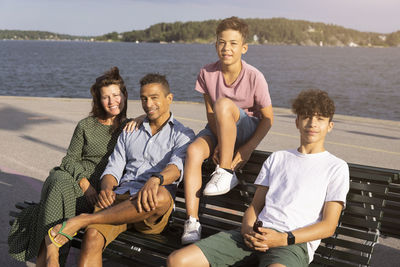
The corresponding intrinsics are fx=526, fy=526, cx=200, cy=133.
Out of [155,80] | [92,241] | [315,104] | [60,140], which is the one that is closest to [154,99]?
[155,80]

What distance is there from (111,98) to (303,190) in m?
1.95

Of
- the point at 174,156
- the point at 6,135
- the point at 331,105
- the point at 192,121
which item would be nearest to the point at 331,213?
the point at 331,105

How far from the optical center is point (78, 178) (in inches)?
171

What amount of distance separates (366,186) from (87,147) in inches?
91.9

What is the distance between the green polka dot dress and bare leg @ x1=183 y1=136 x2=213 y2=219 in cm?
90

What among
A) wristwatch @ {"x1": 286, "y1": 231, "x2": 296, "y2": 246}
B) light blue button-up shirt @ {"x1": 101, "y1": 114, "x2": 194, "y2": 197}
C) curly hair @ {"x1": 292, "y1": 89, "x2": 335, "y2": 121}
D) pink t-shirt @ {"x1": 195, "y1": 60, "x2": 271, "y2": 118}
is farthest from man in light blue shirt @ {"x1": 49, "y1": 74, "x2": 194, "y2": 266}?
curly hair @ {"x1": 292, "y1": 89, "x2": 335, "y2": 121}

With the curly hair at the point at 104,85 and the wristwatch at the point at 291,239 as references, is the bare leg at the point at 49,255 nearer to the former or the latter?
the curly hair at the point at 104,85

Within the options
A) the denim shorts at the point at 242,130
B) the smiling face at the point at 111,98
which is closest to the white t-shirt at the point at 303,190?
the denim shorts at the point at 242,130

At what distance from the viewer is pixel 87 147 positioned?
4543 millimetres

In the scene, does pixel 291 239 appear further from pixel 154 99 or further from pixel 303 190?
pixel 154 99

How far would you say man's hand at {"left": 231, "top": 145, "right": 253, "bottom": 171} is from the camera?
399 centimetres

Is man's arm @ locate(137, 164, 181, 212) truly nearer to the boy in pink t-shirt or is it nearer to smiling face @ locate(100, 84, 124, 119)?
the boy in pink t-shirt

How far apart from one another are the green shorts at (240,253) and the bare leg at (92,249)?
2.47 feet

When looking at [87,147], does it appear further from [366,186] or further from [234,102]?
[366,186]
